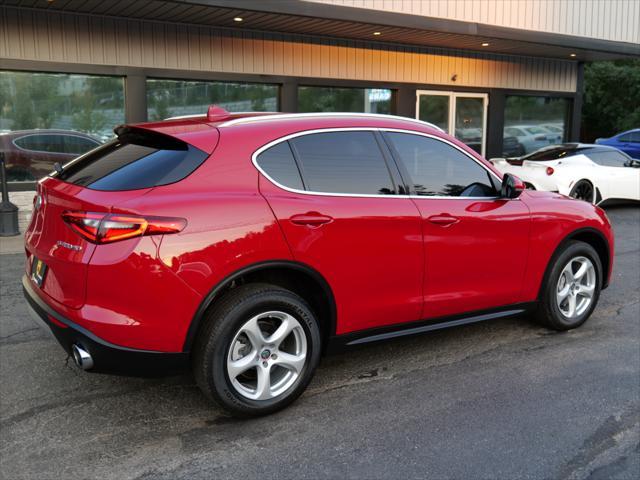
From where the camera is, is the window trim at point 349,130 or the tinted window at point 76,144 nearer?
the window trim at point 349,130

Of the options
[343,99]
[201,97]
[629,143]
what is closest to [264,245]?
[201,97]

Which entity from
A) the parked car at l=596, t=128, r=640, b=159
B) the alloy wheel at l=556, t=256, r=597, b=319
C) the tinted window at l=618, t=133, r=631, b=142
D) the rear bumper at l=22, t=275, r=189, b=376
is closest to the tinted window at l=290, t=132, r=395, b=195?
the rear bumper at l=22, t=275, r=189, b=376

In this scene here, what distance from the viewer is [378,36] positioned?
41.9 ft

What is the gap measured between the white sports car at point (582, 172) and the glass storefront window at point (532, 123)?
452cm

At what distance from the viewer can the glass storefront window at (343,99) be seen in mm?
13375

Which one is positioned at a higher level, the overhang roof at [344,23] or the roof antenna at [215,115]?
the overhang roof at [344,23]

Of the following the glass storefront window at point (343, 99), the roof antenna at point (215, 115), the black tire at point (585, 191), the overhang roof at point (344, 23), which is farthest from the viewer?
the glass storefront window at point (343, 99)

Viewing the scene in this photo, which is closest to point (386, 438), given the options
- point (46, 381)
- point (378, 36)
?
point (46, 381)

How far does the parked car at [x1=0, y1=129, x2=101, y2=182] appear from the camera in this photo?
10828 millimetres

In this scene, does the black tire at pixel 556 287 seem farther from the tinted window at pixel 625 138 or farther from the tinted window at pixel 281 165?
the tinted window at pixel 625 138

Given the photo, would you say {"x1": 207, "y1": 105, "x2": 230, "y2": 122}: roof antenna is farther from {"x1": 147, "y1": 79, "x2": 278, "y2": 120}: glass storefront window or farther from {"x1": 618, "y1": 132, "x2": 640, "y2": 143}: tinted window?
{"x1": 618, "y1": 132, "x2": 640, "y2": 143}: tinted window

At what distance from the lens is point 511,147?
17.0 meters

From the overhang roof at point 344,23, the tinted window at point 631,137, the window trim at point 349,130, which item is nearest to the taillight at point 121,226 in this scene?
the window trim at point 349,130

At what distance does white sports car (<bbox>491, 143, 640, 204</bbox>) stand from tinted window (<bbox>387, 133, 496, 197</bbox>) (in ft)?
24.0
